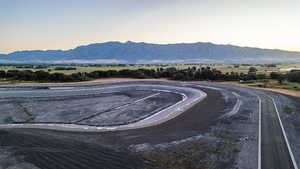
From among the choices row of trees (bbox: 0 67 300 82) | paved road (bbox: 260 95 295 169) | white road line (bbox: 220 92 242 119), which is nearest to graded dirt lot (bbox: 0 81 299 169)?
white road line (bbox: 220 92 242 119)

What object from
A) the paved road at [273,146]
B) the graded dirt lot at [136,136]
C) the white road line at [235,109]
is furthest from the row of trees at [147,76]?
the paved road at [273,146]

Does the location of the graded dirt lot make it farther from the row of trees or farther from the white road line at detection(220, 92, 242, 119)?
the row of trees

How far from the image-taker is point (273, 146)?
1039cm

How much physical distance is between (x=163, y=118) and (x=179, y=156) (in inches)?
274

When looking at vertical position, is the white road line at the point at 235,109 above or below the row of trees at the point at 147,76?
below

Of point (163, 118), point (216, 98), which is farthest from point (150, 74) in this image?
point (163, 118)

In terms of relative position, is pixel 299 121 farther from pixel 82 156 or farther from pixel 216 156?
pixel 82 156

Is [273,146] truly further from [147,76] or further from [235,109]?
[147,76]

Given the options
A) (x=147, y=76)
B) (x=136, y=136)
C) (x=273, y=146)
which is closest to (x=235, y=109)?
(x=273, y=146)

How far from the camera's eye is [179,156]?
9.38m

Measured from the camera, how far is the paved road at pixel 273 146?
8602mm

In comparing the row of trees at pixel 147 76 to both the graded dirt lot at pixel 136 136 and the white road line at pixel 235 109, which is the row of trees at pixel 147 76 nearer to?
the graded dirt lot at pixel 136 136

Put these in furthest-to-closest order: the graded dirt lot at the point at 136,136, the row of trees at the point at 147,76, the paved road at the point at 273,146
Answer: the row of trees at the point at 147,76 → the graded dirt lot at the point at 136,136 → the paved road at the point at 273,146

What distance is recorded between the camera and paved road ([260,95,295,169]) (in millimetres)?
8602
